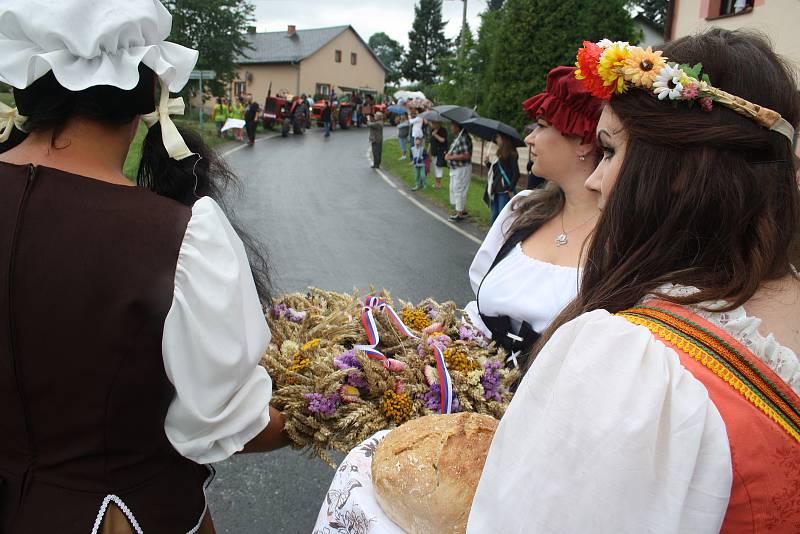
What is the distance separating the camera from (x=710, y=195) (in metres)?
1.06

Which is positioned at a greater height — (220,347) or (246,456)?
(220,347)

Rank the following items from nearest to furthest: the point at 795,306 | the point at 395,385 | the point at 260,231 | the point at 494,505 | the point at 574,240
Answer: the point at 494,505 → the point at 795,306 → the point at 395,385 → the point at 574,240 → the point at 260,231

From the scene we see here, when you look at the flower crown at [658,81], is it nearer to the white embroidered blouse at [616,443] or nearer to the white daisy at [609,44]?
the white daisy at [609,44]

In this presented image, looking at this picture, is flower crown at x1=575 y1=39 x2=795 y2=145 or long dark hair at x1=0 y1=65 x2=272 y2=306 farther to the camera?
long dark hair at x1=0 y1=65 x2=272 y2=306

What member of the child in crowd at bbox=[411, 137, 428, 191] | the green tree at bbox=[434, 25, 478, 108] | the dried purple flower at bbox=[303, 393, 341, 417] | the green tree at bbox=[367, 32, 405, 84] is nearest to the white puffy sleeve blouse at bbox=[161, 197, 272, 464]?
the dried purple flower at bbox=[303, 393, 341, 417]

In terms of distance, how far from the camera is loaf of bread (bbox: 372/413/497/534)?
1330 millimetres

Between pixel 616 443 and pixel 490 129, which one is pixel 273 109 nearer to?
pixel 490 129

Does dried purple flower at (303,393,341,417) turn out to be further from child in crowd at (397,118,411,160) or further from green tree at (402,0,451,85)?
green tree at (402,0,451,85)

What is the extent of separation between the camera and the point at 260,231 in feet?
29.6

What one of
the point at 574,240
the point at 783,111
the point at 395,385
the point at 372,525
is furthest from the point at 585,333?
the point at 574,240

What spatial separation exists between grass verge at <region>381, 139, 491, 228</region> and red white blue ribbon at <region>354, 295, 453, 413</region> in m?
8.31

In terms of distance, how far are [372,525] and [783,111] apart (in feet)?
3.95

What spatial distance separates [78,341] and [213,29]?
1174 inches

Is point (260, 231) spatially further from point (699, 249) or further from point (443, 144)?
point (699, 249)
